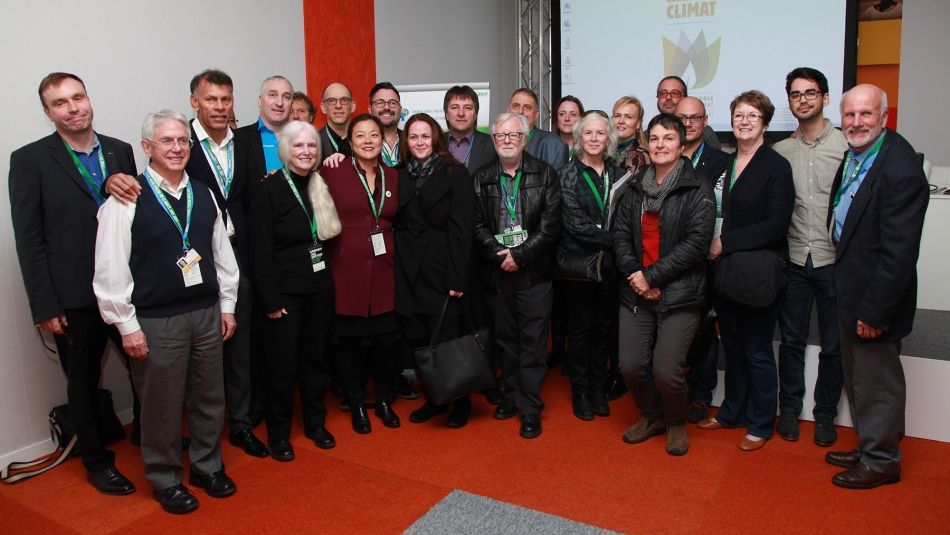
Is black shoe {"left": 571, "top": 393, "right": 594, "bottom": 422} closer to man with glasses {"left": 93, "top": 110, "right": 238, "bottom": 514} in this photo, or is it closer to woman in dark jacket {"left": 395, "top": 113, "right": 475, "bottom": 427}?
woman in dark jacket {"left": 395, "top": 113, "right": 475, "bottom": 427}

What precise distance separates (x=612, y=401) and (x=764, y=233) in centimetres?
136

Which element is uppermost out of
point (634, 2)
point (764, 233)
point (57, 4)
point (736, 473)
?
point (634, 2)

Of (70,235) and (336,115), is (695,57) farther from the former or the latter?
(70,235)

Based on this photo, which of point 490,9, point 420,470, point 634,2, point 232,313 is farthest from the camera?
point 490,9

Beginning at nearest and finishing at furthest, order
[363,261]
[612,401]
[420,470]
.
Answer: [420,470] → [363,261] → [612,401]

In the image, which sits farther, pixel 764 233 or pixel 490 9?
pixel 490 9

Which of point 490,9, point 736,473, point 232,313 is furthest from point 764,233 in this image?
point 490,9

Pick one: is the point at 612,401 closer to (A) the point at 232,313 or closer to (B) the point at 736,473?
(B) the point at 736,473

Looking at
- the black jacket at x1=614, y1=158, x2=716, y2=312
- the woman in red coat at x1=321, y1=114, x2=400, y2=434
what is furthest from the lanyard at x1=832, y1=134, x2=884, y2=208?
the woman in red coat at x1=321, y1=114, x2=400, y2=434

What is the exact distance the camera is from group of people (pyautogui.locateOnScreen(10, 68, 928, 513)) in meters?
2.70

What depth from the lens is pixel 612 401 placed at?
398cm

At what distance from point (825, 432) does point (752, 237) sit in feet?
3.42

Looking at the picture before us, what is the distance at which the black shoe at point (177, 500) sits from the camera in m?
2.79

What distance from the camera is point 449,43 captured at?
6.68 meters
